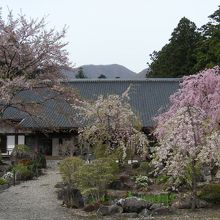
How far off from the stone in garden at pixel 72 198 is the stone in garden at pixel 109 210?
5.08ft

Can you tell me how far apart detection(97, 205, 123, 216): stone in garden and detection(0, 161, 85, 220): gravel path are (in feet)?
2.41

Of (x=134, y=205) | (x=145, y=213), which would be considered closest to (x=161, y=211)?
(x=145, y=213)

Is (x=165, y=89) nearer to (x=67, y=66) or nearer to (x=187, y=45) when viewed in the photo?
(x=187, y=45)

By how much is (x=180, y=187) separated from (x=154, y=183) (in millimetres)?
2182

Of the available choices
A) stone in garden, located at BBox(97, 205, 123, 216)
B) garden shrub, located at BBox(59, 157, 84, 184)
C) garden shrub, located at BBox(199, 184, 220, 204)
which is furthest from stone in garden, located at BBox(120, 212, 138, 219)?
garden shrub, located at BBox(59, 157, 84, 184)

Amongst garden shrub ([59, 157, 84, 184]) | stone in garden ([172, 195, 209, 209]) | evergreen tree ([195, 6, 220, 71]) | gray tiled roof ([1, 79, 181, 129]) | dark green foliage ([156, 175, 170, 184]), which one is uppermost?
evergreen tree ([195, 6, 220, 71])

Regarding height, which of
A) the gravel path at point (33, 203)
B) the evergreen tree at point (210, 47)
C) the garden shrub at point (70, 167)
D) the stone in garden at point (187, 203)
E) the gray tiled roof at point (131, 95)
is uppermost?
the evergreen tree at point (210, 47)

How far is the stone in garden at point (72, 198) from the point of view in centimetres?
1377

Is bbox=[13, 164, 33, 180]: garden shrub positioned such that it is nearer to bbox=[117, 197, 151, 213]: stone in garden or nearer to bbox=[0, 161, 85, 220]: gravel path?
bbox=[0, 161, 85, 220]: gravel path

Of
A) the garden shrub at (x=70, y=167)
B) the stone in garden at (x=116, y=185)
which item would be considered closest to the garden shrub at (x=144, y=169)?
the stone in garden at (x=116, y=185)

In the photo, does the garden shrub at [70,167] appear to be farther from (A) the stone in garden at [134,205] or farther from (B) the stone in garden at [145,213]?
(B) the stone in garden at [145,213]

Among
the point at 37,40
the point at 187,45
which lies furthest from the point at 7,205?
the point at 187,45

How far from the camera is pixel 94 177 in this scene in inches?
542

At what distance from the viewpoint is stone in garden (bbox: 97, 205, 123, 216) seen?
12219mm
